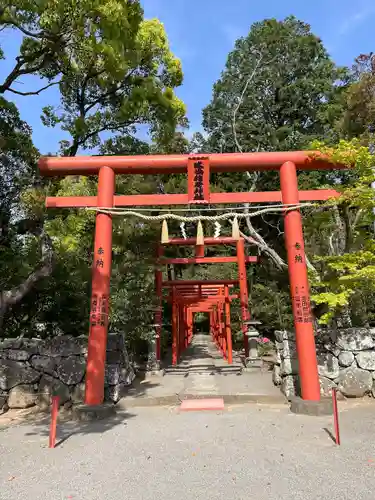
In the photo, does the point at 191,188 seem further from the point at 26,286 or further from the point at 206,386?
the point at 206,386

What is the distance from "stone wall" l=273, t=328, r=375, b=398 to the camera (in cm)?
796

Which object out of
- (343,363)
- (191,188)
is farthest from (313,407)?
(191,188)

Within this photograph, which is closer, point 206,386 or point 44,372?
point 44,372

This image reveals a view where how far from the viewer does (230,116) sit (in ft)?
85.7

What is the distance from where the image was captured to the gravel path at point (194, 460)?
3752 mm

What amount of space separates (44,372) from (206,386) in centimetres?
391

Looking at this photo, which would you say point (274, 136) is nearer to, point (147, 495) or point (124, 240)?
point (124, 240)

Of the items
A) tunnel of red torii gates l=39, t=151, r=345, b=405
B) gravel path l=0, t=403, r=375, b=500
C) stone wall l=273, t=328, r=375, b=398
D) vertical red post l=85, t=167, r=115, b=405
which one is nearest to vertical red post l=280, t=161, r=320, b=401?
tunnel of red torii gates l=39, t=151, r=345, b=405

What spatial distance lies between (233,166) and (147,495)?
6.10m

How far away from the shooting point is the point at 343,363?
316 inches

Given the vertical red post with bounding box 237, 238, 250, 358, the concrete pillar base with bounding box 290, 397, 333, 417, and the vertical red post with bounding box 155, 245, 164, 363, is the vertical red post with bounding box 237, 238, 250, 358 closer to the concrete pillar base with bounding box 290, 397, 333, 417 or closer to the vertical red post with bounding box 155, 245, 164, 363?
the vertical red post with bounding box 155, 245, 164, 363

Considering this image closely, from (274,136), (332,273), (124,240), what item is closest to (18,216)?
(124,240)

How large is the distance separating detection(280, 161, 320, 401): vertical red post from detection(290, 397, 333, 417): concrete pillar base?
139mm

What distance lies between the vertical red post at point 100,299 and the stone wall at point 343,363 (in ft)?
13.0
